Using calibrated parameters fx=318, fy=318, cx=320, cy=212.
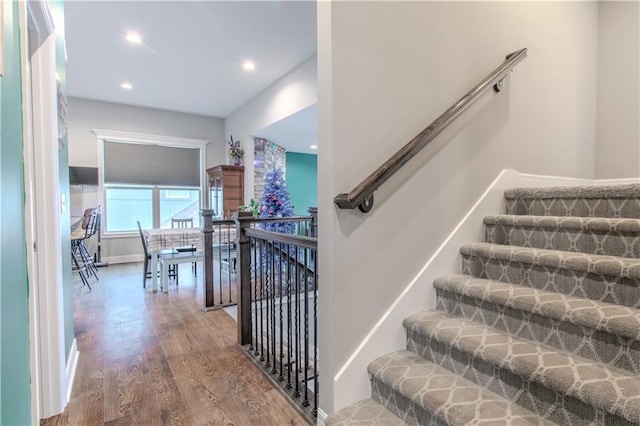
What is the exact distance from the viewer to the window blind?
6258 mm

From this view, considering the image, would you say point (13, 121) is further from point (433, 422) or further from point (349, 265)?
point (433, 422)

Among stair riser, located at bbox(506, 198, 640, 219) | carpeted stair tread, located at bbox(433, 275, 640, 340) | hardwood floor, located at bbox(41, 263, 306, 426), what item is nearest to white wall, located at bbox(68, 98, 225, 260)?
hardwood floor, located at bbox(41, 263, 306, 426)

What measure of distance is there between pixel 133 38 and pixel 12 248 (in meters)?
3.70

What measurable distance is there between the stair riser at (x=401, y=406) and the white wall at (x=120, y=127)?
20.9 feet

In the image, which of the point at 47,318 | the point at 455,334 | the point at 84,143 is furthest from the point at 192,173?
the point at 455,334

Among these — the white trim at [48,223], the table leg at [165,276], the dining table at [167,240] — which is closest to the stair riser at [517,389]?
the white trim at [48,223]

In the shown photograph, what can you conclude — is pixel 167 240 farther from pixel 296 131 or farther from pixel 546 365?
pixel 546 365

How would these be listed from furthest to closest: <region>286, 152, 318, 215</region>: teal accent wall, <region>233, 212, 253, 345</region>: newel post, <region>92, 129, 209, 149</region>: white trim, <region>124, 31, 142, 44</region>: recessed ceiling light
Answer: <region>286, 152, 318, 215</region>: teal accent wall < <region>92, 129, 209, 149</region>: white trim < <region>124, 31, 142, 44</region>: recessed ceiling light < <region>233, 212, 253, 345</region>: newel post

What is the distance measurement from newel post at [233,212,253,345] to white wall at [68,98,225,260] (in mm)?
4984

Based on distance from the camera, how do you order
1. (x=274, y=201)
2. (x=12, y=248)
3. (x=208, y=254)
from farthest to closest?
(x=274, y=201) → (x=208, y=254) → (x=12, y=248)

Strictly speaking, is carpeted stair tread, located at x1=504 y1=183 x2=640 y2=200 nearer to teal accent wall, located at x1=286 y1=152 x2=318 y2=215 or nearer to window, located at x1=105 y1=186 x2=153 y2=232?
teal accent wall, located at x1=286 y1=152 x2=318 y2=215

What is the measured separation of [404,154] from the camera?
4.95 ft

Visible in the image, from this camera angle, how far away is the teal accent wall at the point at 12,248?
997mm

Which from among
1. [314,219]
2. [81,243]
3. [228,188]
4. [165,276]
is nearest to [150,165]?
[228,188]
